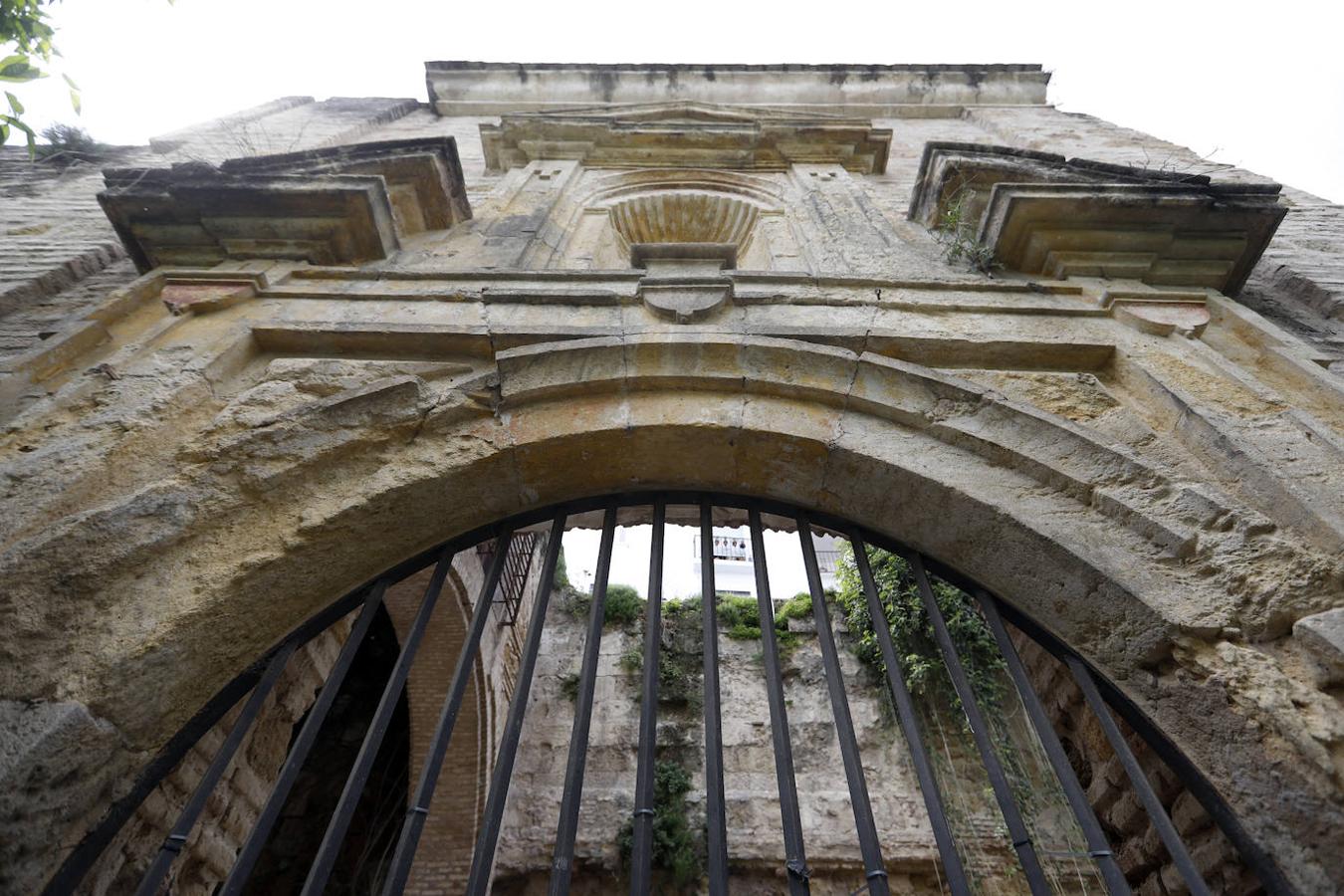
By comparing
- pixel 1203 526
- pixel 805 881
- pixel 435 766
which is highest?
pixel 1203 526

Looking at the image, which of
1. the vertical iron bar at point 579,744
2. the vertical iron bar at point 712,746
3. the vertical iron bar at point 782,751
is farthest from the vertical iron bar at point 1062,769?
the vertical iron bar at point 579,744

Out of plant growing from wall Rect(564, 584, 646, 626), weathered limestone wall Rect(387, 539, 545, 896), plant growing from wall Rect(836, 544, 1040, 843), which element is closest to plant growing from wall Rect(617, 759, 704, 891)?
weathered limestone wall Rect(387, 539, 545, 896)

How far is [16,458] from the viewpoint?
1.97 meters

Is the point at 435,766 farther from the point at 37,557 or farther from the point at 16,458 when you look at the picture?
the point at 16,458

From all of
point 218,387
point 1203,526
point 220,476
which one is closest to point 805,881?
point 1203,526

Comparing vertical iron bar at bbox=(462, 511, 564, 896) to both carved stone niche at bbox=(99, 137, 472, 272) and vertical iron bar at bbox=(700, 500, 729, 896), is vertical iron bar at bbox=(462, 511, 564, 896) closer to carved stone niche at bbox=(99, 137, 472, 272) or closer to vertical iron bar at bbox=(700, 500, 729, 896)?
vertical iron bar at bbox=(700, 500, 729, 896)

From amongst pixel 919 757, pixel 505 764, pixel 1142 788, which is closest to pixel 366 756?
pixel 505 764

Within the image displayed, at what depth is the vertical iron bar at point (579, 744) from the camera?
161 cm

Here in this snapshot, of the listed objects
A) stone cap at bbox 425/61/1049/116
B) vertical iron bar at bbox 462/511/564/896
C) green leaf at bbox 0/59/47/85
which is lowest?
vertical iron bar at bbox 462/511/564/896

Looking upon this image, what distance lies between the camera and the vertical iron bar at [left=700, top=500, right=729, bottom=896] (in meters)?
1.63

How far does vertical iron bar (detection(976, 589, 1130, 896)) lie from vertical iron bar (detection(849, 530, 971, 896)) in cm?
31

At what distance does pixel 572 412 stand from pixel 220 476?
3.79 feet

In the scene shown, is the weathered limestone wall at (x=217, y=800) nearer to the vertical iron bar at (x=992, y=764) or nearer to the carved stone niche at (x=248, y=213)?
the carved stone niche at (x=248, y=213)

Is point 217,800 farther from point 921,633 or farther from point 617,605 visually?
point 921,633
